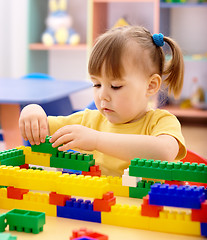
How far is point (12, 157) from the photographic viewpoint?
78cm

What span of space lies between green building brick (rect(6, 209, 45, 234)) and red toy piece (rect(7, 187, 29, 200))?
3.4 inches

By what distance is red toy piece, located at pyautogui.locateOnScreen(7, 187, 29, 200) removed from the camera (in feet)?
2.29

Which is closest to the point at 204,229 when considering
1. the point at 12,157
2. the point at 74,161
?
the point at 74,161

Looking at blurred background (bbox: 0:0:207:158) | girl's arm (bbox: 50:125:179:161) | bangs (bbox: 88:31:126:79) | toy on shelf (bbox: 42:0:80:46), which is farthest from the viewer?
toy on shelf (bbox: 42:0:80:46)

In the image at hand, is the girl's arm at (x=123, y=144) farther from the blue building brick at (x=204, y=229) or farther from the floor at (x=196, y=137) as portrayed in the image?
the floor at (x=196, y=137)

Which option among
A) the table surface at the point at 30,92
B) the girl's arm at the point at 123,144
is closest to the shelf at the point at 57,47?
the table surface at the point at 30,92

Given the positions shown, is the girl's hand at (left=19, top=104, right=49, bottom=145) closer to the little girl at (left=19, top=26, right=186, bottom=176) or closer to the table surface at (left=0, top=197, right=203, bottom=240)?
the little girl at (left=19, top=26, right=186, bottom=176)

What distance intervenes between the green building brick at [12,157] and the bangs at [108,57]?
29cm

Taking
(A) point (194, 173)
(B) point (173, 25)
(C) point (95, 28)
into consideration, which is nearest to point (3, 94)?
(A) point (194, 173)

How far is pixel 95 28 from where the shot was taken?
4.04m

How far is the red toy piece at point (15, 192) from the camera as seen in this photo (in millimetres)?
698

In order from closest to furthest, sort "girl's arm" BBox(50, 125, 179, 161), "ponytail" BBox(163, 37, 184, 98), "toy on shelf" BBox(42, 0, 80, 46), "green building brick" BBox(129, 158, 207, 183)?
"green building brick" BBox(129, 158, 207, 183), "girl's arm" BBox(50, 125, 179, 161), "ponytail" BBox(163, 37, 184, 98), "toy on shelf" BBox(42, 0, 80, 46)

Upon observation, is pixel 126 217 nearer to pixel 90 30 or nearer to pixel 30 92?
pixel 30 92

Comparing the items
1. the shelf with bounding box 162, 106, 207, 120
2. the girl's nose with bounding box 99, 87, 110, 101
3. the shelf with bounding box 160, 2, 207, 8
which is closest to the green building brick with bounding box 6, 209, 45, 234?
the girl's nose with bounding box 99, 87, 110, 101
